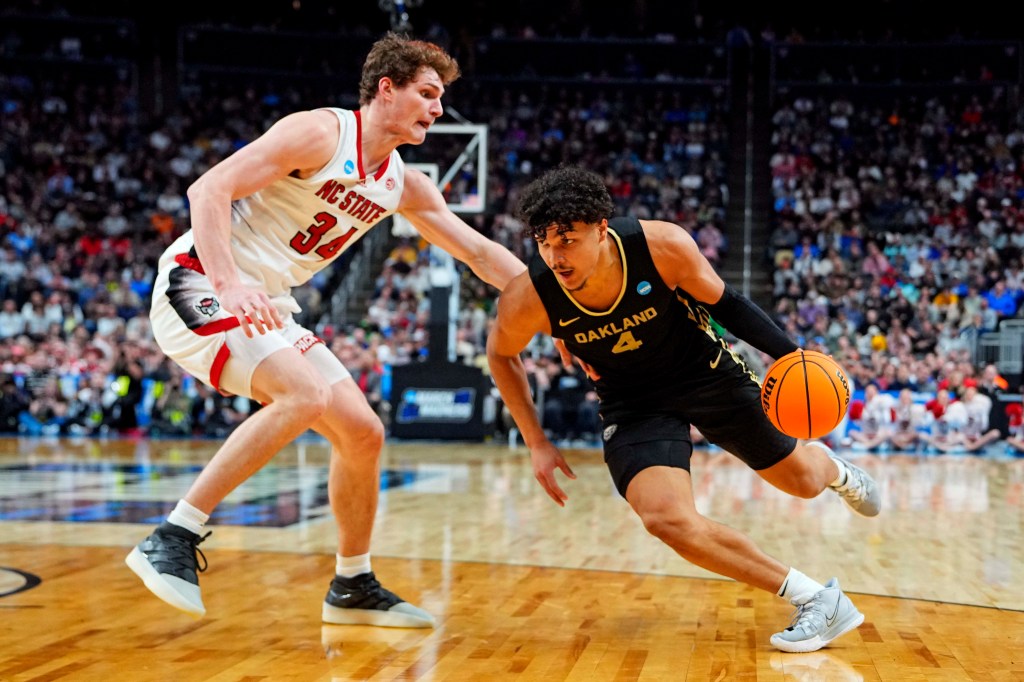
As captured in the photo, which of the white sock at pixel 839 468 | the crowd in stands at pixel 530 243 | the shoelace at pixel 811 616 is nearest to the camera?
the shoelace at pixel 811 616

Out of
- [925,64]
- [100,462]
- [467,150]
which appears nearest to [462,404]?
[467,150]

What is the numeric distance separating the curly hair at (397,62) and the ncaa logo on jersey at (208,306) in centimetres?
90

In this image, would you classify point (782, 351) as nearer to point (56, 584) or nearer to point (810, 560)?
point (810, 560)

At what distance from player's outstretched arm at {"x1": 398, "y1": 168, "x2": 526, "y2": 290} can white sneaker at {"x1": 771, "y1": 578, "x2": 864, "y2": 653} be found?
1656 mm

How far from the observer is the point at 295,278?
4.29m

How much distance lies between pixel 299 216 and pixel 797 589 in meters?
2.23

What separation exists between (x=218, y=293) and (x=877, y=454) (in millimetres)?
11944

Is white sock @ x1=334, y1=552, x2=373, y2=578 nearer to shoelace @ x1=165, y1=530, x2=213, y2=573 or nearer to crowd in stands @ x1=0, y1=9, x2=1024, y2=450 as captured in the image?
shoelace @ x1=165, y1=530, x2=213, y2=573

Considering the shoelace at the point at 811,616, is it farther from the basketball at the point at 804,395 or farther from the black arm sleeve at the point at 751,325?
the black arm sleeve at the point at 751,325

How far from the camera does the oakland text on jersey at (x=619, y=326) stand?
4.12m

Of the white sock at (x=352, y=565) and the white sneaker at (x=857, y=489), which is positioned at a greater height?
the white sneaker at (x=857, y=489)

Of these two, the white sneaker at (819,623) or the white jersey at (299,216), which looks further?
the white jersey at (299,216)

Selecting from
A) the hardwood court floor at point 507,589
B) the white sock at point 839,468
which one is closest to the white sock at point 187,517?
the hardwood court floor at point 507,589

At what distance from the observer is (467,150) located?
1501cm
